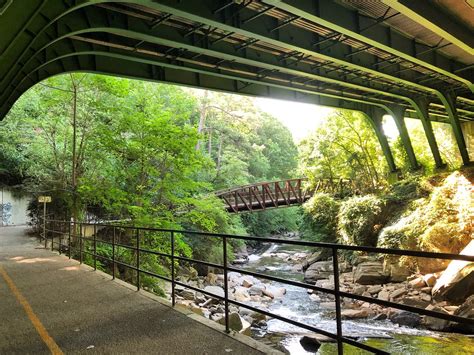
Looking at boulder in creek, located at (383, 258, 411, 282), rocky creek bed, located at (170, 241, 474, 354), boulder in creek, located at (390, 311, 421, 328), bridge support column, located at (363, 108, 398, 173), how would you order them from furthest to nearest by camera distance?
bridge support column, located at (363, 108, 398, 173), boulder in creek, located at (383, 258, 411, 282), boulder in creek, located at (390, 311, 421, 328), rocky creek bed, located at (170, 241, 474, 354)

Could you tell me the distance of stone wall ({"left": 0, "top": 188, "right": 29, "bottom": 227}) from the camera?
32625 millimetres

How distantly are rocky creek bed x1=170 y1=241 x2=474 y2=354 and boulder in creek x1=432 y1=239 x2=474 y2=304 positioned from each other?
0.25 metres

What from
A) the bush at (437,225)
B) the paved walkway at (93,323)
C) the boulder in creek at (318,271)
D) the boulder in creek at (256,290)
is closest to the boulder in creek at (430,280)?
the bush at (437,225)

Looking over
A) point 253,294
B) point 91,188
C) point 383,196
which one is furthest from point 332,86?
point 91,188

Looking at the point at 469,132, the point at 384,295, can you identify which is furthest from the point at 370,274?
the point at 469,132

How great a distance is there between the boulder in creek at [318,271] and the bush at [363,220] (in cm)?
193

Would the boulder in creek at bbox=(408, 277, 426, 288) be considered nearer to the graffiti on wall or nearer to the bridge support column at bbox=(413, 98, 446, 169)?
the bridge support column at bbox=(413, 98, 446, 169)

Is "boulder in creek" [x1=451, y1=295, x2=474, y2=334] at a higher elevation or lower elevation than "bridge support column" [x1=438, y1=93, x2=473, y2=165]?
lower

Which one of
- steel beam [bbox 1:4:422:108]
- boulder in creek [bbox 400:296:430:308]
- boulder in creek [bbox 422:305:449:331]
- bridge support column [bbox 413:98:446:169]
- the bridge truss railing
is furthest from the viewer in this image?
the bridge truss railing

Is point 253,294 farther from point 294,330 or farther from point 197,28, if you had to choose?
point 197,28

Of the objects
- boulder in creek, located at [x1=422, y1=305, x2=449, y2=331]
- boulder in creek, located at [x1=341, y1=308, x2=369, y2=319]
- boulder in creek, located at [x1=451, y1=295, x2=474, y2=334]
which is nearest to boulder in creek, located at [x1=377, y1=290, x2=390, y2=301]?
boulder in creek, located at [x1=341, y1=308, x2=369, y2=319]

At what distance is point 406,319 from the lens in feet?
38.3

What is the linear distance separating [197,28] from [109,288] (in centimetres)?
684

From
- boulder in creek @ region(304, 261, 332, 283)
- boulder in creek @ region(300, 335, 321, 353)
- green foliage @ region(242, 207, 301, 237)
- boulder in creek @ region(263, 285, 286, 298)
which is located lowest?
boulder in creek @ region(263, 285, 286, 298)
